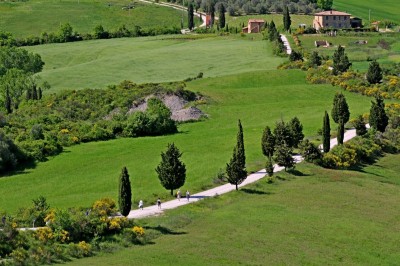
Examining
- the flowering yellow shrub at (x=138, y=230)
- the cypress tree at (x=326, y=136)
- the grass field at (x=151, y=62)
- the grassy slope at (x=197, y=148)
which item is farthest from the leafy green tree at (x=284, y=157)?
the grass field at (x=151, y=62)

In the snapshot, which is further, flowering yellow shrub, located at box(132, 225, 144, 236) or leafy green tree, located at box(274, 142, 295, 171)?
leafy green tree, located at box(274, 142, 295, 171)

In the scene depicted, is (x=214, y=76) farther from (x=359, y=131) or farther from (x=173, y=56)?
(x=359, y=131)

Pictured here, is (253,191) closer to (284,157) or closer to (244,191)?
(244,191)

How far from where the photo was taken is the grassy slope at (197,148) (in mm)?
79375

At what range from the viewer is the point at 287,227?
66.4 m

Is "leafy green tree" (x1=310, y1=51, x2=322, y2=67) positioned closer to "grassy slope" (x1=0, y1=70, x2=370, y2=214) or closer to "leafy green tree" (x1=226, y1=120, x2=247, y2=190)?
"grassy slope" (x1=0, y1=70, x2=370, y2=214)

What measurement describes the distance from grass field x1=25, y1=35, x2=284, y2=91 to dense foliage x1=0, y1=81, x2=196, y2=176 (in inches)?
755

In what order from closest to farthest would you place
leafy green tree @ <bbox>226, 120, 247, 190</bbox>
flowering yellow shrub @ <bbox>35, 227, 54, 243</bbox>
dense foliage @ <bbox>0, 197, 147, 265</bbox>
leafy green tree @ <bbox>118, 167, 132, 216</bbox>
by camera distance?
dense foliage @ <bbox>0, 197, 147, 265</bbox>, flowering yellow shrub @ <bbox>35, 227, 54, 243</bbox>, leafy green tree @ <bbox>118, 167, 132, 216</bbox>, leafy green tree @ <bbox>226, 120, 247, 190</bbox>

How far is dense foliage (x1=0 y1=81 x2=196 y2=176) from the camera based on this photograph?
98125 millimetres

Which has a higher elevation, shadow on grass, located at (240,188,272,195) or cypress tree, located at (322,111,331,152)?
cypress tree, located at (322,111,331,152)

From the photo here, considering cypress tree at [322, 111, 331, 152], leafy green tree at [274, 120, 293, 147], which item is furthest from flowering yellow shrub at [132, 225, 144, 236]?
cypress tree at [322, 111, 331, 152]

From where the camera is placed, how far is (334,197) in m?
77.2

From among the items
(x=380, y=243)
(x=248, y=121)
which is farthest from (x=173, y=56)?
(x=380, y=243)

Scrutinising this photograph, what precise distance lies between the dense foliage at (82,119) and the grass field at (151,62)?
62.9 ft
